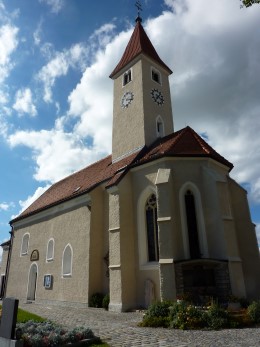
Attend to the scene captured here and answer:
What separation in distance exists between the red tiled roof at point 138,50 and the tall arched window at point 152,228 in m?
12.9

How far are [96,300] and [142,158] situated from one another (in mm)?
8667

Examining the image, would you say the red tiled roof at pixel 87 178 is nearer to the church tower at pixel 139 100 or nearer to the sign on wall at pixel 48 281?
the church tower at pixel 139 100

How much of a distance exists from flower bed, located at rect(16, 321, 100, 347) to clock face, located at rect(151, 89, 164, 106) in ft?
59.1

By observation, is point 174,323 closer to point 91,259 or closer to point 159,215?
point 159,215

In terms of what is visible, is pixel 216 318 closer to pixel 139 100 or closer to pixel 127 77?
pixel 139 100

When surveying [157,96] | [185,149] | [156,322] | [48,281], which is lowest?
[156,322]

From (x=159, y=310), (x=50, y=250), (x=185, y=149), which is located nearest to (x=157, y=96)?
(x=185, y=149)

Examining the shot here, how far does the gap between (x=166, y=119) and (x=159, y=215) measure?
10.6 metres

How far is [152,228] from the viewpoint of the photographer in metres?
16.4

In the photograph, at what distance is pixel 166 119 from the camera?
23203 mm

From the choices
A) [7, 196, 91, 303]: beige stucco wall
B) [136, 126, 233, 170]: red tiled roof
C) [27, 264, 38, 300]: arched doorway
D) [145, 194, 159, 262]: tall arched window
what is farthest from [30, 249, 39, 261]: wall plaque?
[136, 126, 233, 170]: red tiled roof

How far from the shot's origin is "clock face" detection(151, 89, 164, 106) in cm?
2291

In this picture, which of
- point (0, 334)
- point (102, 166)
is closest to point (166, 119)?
point (102, 166)

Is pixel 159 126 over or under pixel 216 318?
over
